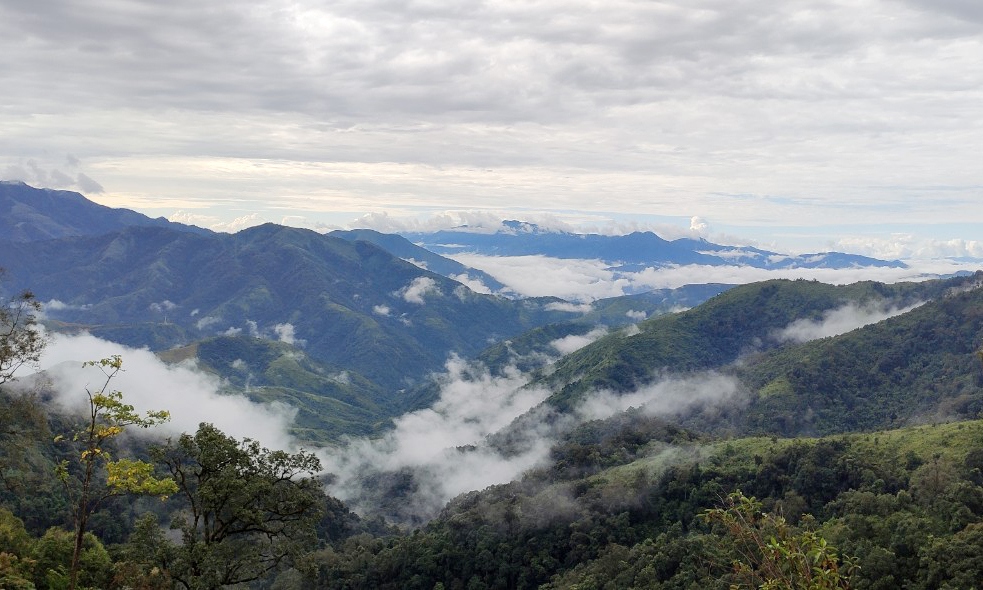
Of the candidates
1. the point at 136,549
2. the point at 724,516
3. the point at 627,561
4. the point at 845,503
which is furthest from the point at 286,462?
the point at 845,503

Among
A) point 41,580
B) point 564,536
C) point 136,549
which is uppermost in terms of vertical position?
point 136,549

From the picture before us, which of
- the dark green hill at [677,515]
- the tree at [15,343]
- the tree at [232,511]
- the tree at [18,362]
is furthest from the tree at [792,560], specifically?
the dark green hill at [677,515]

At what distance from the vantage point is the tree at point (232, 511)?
36250 mm

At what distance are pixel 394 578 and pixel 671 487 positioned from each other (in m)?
62.5

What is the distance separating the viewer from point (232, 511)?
37.6 m

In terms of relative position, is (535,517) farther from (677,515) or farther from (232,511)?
(232,511)

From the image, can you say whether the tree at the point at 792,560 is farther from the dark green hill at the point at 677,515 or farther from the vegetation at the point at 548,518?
the dark green hill at the point at 677,515

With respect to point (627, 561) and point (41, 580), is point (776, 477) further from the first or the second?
point (41, 580)

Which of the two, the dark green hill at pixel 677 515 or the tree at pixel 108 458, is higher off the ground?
the tree at pixel 108 458

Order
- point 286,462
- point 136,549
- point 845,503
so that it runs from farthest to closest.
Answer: point 845,503 → point 286,462 → point 136,549

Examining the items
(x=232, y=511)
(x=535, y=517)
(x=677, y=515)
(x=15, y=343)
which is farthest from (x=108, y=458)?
(x=677, y=515)

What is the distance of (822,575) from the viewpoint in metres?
17.4

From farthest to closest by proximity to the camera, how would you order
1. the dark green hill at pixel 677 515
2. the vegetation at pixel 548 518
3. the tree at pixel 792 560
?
the dark green hill at pixel 677 515 < the vegetation at pixel 548 518 < the tree at pixel 792 560

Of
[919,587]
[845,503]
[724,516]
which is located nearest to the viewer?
[724,516]
